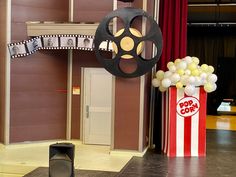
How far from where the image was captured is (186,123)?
23.7ft

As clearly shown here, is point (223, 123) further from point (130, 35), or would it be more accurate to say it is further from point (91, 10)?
point (130, 35)

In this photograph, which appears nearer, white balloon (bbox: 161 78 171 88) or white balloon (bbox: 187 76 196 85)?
white balloon (bbox: 187 76 196 85)

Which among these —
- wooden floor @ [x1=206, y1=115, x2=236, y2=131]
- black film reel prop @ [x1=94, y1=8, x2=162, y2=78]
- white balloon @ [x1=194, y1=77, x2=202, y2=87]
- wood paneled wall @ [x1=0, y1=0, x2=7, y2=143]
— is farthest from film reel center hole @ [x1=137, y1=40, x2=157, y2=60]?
wooden floor @ [x1=206, y1=115, x2=236, y2=131]

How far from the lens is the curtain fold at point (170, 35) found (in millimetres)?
8031

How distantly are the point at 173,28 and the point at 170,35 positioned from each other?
0.51ft

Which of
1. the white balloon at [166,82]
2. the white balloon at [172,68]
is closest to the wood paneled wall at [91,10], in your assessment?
the white balloon at [172,68]

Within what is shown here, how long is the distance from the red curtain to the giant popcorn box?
1122 mm

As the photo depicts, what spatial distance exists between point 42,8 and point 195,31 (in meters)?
8.44

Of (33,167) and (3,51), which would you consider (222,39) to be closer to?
(3,51)

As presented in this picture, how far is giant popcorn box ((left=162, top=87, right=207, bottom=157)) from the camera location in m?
7.19

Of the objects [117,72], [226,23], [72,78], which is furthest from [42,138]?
[226,23]

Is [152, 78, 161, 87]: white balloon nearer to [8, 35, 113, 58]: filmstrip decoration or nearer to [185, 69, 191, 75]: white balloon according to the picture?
[185, 69, 191, 75]: white balloon

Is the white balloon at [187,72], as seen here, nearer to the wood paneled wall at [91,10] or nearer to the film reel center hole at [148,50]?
the film reel center hole at [148,50]

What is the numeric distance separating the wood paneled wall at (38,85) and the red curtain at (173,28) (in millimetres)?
2134
